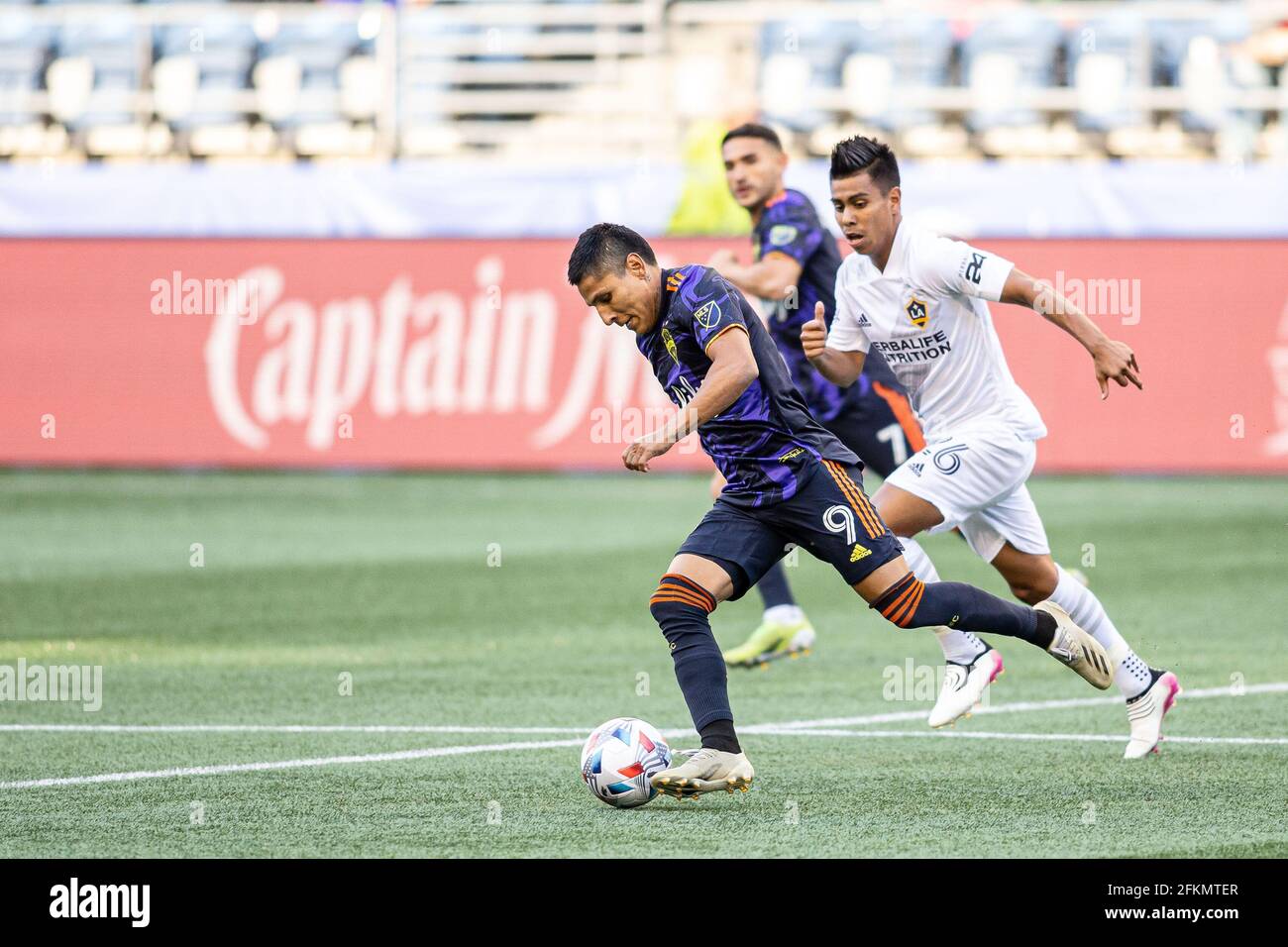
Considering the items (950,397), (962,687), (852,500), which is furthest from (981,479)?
(852,500)

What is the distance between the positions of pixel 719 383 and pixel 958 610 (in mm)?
1208

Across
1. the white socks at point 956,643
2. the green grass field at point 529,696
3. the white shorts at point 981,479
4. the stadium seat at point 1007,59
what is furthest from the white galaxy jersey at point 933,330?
the stadium seat at point 1007,59

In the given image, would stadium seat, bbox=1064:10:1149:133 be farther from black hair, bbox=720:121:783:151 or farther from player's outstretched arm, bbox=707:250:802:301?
player's outstretched arm, bbox=707:250:802:301

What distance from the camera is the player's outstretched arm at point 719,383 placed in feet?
20.0

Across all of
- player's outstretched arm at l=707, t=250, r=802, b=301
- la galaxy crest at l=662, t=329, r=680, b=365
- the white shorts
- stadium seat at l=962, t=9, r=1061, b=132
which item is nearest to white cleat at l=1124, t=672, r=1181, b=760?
the white shorts

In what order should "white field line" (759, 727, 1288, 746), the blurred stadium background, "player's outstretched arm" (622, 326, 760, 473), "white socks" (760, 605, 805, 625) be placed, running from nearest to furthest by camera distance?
"player's outstretched arm" (622, 326, 760, 473) → "white field line" (759, 727, 1288, 746) → "white socks" (760, 605, 805, 625) → the blurred stadium background

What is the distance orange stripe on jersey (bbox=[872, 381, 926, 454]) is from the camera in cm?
933

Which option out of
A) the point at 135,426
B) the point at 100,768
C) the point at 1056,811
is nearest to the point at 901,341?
the point at 1056,811

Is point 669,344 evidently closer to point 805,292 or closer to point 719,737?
point 719,737

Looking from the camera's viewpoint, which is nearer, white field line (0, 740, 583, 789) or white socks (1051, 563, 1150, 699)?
white field line (0, 740, 583, 789)

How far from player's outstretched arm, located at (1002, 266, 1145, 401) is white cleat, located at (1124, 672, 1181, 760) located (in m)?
1.20

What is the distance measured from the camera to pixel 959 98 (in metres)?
23.2

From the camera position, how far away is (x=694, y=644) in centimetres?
645

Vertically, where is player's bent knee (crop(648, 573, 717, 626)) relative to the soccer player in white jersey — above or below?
below
